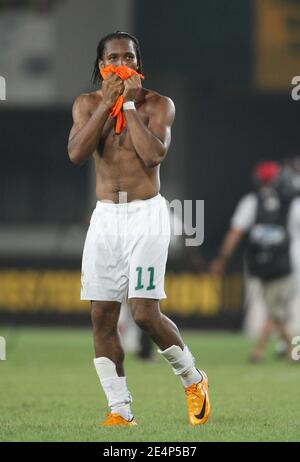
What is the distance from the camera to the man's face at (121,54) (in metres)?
9.99

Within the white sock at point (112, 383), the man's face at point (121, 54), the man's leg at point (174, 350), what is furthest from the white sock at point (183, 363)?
the man's face at point (121, 54)

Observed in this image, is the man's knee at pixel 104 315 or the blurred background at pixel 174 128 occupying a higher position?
the blurred background at pixel 174 128

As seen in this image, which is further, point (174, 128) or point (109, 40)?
point (174, 128)

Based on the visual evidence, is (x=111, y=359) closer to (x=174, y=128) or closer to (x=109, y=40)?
(x=109, y=40)

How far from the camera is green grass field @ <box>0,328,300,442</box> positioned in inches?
379

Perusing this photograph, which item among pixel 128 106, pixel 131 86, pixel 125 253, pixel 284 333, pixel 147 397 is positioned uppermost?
pixel 131 86

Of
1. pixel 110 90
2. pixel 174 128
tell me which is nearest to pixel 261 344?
pixel 110 90

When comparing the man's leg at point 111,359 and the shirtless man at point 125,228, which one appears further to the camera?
the man's leg at point 111,359

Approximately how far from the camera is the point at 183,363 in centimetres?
1015

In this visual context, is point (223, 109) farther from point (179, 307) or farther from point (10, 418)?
point (10, 418)

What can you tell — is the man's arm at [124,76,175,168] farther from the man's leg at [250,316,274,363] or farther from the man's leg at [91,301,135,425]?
the man's leg at [250,316,274,363]

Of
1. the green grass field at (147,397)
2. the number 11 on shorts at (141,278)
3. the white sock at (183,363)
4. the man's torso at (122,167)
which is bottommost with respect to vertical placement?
the green grass field at (147,397)

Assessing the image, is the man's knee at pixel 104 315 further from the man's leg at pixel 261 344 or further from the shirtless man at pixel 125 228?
the man's leg at pixel 261 344

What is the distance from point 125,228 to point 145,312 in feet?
1.88
